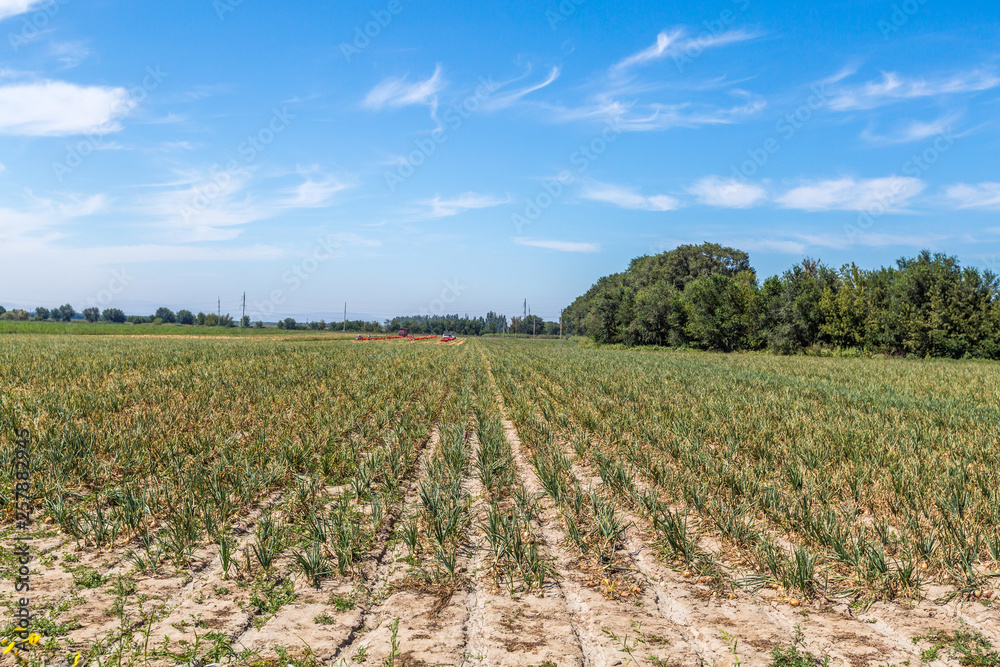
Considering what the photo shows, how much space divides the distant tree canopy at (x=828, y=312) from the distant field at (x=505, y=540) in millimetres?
35829

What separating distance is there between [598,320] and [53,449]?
2434 inches

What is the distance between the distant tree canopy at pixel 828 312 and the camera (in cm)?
3653

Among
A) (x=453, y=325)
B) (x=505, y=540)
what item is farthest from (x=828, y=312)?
(x=453, y=325)

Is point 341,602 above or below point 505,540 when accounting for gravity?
below

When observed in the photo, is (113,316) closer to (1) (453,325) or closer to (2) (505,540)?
(1) (453,325)

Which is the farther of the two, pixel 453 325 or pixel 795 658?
pixel 453 325

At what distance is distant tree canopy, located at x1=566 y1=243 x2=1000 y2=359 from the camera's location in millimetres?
36531

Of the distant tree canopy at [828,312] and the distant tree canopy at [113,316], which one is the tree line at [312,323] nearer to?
the distant tree canopy at [113,316]

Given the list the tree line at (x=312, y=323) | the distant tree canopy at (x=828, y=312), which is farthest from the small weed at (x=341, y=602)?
the tree line at (x=312, y=323)

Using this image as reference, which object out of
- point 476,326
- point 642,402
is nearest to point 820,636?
point 642,402

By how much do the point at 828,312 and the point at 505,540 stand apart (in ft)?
157

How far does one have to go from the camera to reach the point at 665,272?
84000mm

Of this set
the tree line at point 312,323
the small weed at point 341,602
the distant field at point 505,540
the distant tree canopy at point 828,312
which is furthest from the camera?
the tree line at point 312,323

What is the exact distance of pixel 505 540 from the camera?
13.6 ft
